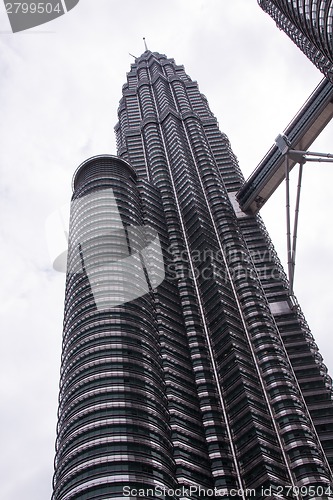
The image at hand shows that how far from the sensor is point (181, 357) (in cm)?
9925

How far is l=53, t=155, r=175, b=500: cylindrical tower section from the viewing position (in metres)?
69.3

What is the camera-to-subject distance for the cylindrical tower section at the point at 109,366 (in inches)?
2729

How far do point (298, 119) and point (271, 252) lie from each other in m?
28.8

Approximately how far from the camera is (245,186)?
129875 millimetres

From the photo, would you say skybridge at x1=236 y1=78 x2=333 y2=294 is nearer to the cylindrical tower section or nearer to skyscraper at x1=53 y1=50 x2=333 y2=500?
skyscraper at x1=53 y1=50 x2=333 y2=500

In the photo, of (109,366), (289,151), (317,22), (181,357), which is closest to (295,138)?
(289,151)

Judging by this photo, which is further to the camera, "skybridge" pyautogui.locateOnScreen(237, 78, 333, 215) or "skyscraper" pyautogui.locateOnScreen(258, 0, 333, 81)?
"skybridge" pyautogui.locateOnScreen(237, 78, 333, 215)

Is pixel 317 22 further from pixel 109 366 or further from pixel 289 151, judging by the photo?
pixel 109 366

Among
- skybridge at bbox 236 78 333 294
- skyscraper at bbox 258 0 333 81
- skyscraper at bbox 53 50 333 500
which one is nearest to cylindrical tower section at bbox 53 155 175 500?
skyscraper at bbox 53 50 333 500

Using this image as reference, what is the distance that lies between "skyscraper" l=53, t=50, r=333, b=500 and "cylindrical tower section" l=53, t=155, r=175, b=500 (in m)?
0.19

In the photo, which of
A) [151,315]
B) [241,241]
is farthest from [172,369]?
[241,241]

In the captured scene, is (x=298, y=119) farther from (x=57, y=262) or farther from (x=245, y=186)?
(x=57, y=262)

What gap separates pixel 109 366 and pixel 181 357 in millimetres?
22069

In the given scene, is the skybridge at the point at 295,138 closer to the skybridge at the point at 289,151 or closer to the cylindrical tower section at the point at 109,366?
the skybridge at the point at 289,151
